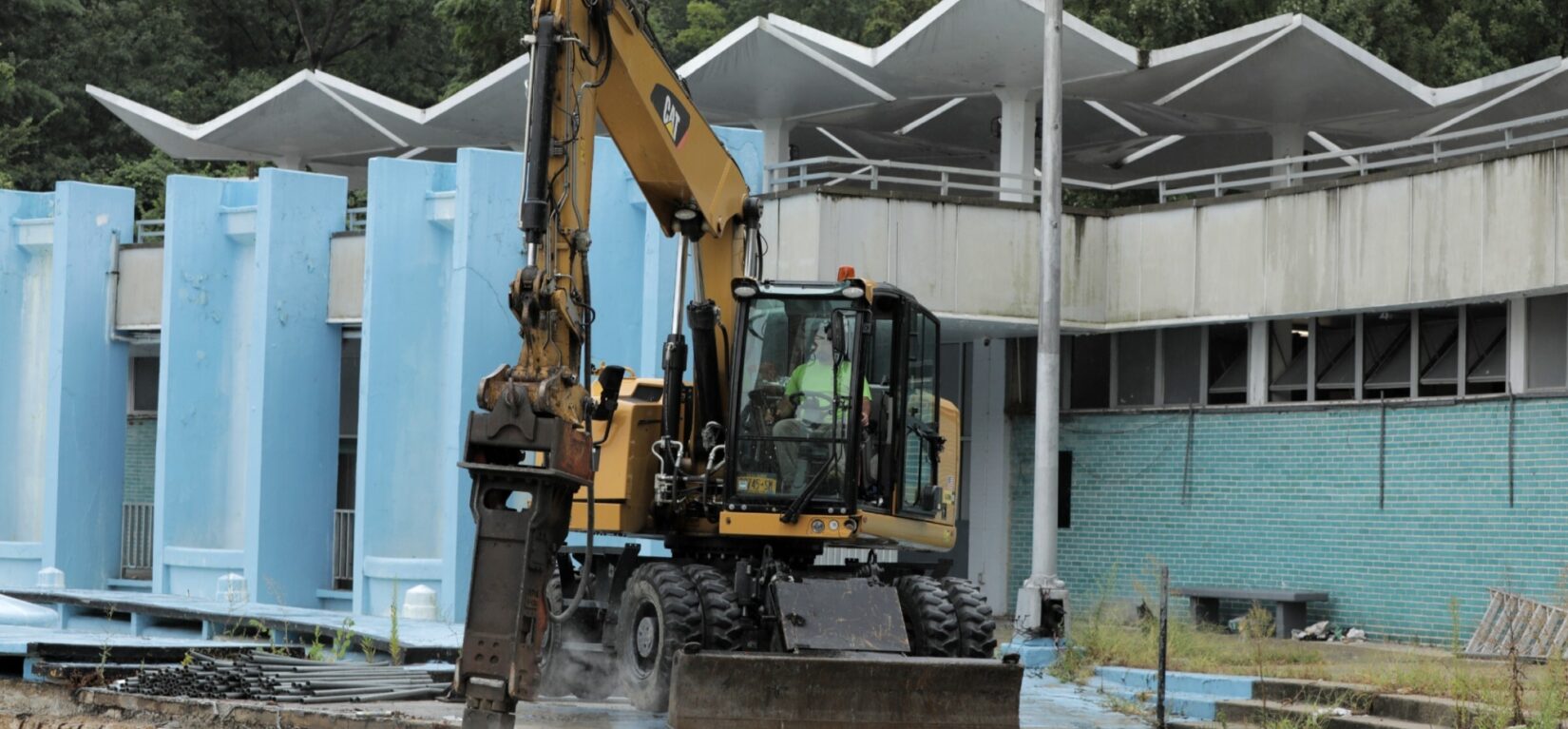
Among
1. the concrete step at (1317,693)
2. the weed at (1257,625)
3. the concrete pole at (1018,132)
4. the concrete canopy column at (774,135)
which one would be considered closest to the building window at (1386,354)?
the weed at (1257,625)

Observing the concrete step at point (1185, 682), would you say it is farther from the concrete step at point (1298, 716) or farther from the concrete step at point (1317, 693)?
the concrete step at point (1298, 716)

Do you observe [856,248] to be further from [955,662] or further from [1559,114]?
[955,662]

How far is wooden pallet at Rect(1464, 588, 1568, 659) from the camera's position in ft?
62.5

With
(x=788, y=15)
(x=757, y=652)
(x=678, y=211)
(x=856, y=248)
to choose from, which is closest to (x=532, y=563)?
(x=757, y=652)

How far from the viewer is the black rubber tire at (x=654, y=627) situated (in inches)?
519

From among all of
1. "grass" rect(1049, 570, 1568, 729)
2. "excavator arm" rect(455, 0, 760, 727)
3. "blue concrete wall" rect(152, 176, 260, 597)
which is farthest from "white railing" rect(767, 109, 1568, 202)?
"excavator arm" rect(455, 0, 760, 727)

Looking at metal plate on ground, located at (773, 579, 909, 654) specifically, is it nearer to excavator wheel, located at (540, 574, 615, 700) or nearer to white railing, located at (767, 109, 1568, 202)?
excavator wheel, located at (540, 574, 615, 700)

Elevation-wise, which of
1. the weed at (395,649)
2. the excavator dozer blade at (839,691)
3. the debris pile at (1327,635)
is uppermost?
the excavator dozer blade at (839,691)

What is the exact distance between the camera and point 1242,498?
25438 millimetres

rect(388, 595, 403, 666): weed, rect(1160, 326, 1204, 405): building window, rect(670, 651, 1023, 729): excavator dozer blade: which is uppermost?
rect(1160, 326, 1204, 405): building window

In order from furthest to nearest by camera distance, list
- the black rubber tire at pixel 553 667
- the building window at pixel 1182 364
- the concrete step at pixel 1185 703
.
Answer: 1. the building window at pixel 1182 364
2. the concrete step at pixel 1185 703
3. the black rubber tire at pixel 553 667

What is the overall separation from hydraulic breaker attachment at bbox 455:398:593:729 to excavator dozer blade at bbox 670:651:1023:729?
5.36ft

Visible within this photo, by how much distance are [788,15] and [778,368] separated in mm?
34611

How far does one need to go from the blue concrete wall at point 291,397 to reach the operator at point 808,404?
1273 centimetres
